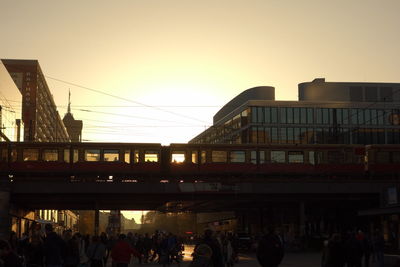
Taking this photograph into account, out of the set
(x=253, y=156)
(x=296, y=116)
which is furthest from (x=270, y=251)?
(x=296, y=116)

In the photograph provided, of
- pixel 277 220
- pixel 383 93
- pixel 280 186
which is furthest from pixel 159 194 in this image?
pixel 383 93

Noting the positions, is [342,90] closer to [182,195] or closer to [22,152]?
[182,195]

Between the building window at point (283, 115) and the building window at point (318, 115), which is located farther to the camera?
the building window at point (318, 115)

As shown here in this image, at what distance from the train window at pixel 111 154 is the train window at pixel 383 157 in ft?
65.6

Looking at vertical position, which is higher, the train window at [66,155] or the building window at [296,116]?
the building window at [296,116]

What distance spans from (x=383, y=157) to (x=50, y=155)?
25.2 meters

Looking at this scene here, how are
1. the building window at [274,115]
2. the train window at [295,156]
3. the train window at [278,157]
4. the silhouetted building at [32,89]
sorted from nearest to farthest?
the train window at [278,157], the train window at [295,156], the building window at [274,115], the silhouetted building at [32,89]

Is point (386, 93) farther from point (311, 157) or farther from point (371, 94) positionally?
point (311, 157)

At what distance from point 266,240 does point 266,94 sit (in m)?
91.5

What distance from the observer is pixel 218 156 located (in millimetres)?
48656

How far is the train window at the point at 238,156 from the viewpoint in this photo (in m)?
48.9

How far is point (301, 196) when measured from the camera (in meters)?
55.0

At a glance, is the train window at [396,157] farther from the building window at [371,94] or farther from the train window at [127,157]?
the building window at [371,94]

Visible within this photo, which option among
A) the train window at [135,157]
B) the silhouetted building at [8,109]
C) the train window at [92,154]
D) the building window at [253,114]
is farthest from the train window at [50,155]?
the building window at [253,114]
